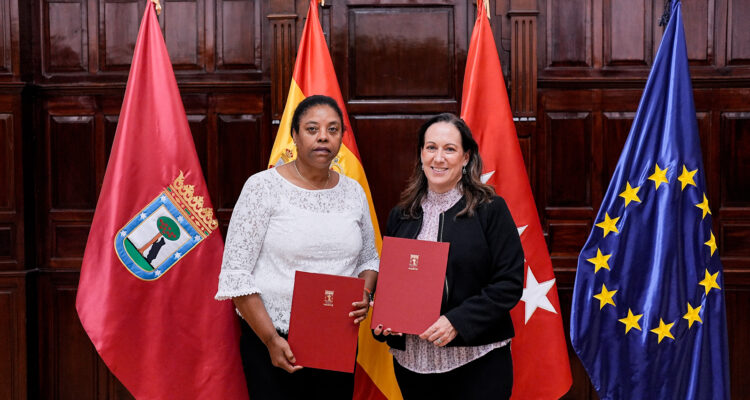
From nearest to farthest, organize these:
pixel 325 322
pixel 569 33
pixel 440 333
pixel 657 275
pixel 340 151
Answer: pixel 440 333
pixel 325 322
pixel 657 275
pixel 340 151
pixel 569 33

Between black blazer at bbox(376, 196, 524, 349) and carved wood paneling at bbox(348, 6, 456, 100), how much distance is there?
1588mm

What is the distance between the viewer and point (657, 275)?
8.35ft

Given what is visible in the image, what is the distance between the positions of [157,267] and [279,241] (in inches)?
40.6

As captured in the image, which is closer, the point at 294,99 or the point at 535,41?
the point at 294,99

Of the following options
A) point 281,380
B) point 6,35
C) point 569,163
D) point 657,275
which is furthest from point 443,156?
point 6,35

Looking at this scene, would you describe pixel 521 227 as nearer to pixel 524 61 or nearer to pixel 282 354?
pixel 524 61

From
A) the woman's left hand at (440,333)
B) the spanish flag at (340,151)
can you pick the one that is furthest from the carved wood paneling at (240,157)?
Answer: the woman's left hand at (440,333)

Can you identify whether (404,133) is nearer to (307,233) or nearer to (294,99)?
(294,99)

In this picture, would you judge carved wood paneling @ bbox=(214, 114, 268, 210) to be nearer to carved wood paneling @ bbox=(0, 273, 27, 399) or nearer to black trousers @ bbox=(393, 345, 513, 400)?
carved wood paneling @ bbox=(0, 273, 27, 399)

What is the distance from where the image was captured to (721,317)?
2559 mm

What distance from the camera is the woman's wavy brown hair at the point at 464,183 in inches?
72.6

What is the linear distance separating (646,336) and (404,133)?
1584mm

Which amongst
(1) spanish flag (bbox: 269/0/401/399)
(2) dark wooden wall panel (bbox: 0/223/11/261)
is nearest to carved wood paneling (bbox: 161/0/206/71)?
(1) spanish flag (bbox: 269/0/401/399)

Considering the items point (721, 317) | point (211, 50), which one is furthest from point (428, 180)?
point (211, 50)
